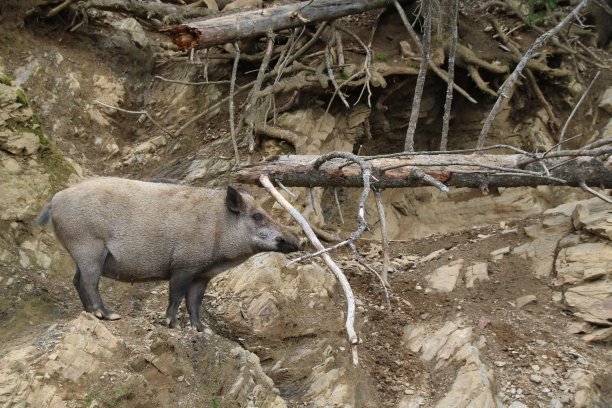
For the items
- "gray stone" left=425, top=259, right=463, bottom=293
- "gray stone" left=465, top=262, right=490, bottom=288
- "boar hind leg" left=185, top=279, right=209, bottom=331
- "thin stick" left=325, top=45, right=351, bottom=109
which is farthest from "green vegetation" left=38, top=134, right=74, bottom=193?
"gray stone" left=465, top=262, right=490, bottom=288

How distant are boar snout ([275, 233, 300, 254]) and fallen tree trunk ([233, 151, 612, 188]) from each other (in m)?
1.31

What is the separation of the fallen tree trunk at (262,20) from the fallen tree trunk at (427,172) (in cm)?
231

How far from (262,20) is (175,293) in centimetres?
538

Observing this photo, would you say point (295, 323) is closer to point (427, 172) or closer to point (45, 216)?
point (427, 172)

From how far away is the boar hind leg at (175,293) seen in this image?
→ 26.1 ft

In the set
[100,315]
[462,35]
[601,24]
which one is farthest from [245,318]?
[601,24]

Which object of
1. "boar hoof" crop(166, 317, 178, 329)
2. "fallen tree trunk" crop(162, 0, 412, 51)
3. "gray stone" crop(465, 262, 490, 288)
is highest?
"fallen tree trunk" crop(162, 0, 412, 51)

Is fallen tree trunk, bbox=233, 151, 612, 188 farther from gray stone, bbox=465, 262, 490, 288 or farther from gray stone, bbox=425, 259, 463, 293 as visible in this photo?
gray stone, bbox=425, 259, 463, 293

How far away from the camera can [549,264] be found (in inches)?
395

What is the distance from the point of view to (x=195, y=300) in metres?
8.25

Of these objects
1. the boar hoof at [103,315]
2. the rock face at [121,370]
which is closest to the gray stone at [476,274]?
the rock face at [121,370]

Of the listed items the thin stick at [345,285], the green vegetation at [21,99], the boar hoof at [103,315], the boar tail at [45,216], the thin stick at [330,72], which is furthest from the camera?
the thin stick at [330,72]

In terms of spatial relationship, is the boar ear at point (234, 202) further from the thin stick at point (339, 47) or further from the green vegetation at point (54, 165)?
the thin stick at point (339, 47)

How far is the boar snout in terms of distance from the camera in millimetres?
8328
